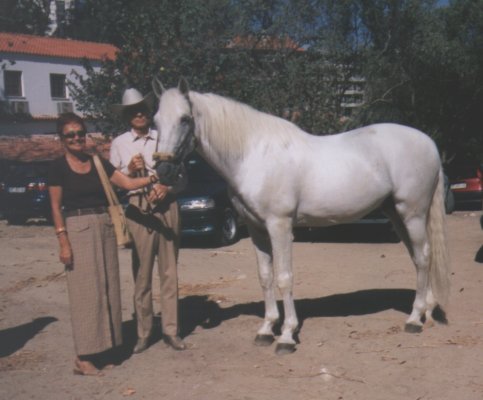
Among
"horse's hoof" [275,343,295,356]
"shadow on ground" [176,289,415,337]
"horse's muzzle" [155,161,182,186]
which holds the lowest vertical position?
"shadow on ground" [176,289,415,337]

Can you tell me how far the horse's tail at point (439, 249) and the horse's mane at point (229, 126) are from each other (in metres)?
1.65

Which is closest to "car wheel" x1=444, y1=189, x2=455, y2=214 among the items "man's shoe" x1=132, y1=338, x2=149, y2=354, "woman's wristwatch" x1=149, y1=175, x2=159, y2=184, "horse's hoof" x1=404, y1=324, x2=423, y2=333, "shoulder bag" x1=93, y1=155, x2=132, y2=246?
"horse's hoof" x1=404, y1=324, x2=423, y2=333

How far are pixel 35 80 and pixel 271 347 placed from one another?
37.1m

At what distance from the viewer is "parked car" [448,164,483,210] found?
16203 millimetres

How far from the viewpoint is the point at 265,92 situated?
14.9 m

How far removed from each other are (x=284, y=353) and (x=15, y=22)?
5374 centimetres

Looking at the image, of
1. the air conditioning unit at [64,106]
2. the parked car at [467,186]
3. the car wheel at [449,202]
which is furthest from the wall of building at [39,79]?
the car wheel at [449,202]

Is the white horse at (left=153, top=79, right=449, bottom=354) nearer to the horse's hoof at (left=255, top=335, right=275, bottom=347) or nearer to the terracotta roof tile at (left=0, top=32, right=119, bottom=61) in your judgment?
the horse's hoof at (left=255, top=335, right=275, bottom=347)

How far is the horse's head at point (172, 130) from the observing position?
14.9 feet

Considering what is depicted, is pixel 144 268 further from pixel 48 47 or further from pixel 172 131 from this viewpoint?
pixel 48 47

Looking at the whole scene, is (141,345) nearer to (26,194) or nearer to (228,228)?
(228,228)

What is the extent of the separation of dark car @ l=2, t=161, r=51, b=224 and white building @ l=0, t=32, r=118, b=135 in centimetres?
1980

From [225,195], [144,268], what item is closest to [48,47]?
[225,195]

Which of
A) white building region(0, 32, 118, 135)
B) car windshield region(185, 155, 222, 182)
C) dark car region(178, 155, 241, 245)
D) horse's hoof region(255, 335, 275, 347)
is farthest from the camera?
white building region(0, 32, 118, 135)
